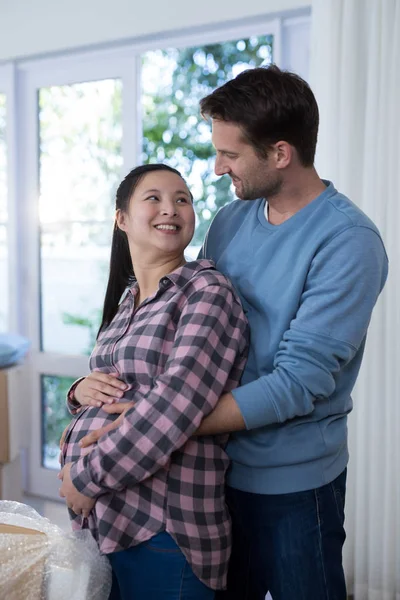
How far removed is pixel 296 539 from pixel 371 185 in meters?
1.31

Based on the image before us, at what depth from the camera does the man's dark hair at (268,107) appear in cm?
127

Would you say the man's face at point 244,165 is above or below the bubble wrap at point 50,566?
above

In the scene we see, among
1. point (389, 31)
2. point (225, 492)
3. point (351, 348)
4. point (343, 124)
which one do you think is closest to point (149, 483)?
point (225, 492)

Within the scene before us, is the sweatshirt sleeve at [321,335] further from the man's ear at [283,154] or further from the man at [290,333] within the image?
the man's ear at [283,154]

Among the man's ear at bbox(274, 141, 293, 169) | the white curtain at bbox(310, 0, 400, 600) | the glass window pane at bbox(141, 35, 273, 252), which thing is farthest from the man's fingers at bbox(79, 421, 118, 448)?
the glass window pane at bbox(141, 35, 273, 252)

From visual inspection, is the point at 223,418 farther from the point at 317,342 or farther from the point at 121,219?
the point at 121,219

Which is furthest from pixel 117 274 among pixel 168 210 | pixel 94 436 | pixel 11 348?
pixel 11 348

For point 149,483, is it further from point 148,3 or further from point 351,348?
point 148,3

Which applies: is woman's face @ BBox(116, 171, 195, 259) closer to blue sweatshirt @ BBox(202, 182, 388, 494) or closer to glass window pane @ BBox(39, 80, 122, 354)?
blue sweatshirt @ BBox(202, 182, 388, 494)

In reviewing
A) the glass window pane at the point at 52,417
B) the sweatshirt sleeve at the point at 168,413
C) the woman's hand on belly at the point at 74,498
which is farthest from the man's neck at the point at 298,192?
the glass window pane at the point at 52,417

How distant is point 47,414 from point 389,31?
239 centimetres

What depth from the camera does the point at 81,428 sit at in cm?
130

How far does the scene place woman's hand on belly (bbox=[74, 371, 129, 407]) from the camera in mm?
1268

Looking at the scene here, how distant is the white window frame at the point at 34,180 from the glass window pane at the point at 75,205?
0.05 m
